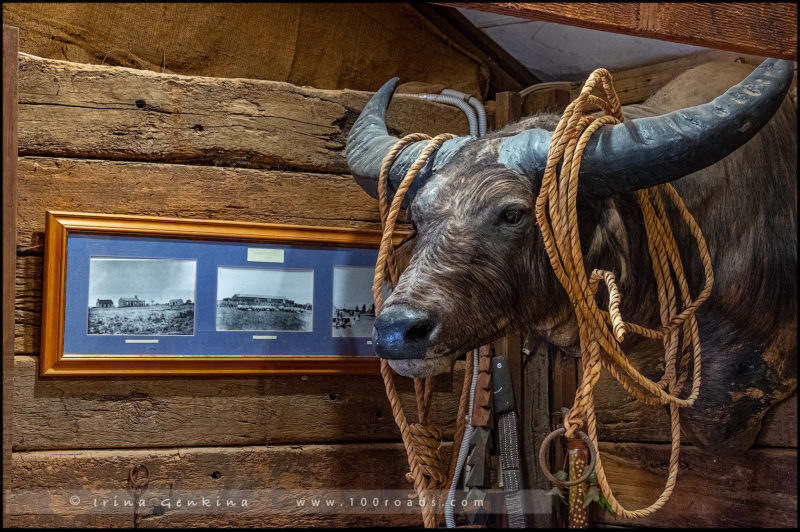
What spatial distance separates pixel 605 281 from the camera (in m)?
1.29

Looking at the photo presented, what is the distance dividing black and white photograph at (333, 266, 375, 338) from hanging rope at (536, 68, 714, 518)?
500 millimetres

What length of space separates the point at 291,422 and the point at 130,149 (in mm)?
624

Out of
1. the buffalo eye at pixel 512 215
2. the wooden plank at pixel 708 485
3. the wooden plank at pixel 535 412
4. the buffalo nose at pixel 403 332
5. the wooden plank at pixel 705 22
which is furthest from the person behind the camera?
the wooden plank at pixel 535 412

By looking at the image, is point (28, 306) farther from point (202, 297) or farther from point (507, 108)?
point (507, 108)

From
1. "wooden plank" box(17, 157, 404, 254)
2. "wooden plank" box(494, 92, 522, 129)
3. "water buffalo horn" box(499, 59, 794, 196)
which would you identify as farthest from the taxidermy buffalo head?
"wooden plank" box(494, 92, 522, 129)

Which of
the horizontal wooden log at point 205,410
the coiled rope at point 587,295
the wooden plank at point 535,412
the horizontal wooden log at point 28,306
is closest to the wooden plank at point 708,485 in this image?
the wooden plank at point 535,412

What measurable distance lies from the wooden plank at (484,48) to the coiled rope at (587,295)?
0.49m

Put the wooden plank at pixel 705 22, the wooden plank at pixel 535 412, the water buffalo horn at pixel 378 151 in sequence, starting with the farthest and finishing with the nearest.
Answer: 1. the wooden plank at pixel 535 412
2. the water buffalo horn at pixel 378 151
3. the wooden plank at pixel 705 22

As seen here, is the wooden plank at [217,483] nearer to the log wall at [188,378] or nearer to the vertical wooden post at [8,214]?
the log wall at [188,378]

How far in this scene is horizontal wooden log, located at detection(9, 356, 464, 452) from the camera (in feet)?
4.98

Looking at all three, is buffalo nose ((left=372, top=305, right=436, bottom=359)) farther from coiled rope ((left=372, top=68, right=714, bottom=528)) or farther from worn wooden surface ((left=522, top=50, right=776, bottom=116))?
worn wooden surface ((left=522, top=50, right=776, bottom=116))

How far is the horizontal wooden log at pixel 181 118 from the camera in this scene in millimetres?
1578

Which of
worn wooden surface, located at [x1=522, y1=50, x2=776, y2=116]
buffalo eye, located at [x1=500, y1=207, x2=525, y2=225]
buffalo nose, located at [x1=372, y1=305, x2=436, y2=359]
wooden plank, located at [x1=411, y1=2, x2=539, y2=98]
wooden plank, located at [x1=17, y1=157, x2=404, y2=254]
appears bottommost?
buffalo nose, located at [x1=372, y1=305, x2=436, y2=359]

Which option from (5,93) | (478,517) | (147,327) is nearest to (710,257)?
(478,517)
